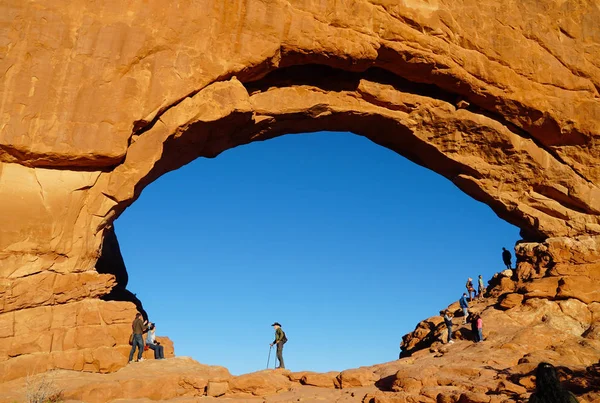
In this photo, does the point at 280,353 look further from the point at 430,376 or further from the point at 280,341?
the point at 430,376

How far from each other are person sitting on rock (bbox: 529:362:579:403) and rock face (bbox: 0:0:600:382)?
40.1ft

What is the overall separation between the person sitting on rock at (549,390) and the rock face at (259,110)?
1222 centimetres

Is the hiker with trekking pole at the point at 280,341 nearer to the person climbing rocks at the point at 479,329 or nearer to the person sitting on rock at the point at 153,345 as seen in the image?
the person sitting on rock at the point at 153,345

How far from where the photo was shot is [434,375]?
579 inches

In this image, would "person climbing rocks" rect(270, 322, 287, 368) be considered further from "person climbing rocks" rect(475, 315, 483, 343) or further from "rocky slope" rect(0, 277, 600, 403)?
"person climbing rocks" rect(475, 315, 483, 343)

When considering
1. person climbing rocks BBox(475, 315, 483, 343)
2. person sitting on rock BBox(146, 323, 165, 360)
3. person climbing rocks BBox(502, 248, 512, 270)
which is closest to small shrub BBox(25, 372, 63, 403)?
person sitting on rock BBox(146, 323, 165, 360)

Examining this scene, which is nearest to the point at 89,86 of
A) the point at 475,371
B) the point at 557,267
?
the point at 475,371

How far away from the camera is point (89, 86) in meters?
15.5

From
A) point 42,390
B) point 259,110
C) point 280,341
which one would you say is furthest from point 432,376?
point 259,110

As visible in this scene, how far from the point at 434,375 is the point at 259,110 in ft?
35.5

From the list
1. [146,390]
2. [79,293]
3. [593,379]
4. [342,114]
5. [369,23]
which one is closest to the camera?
[593,379]

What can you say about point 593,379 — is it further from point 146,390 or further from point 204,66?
point 204,66

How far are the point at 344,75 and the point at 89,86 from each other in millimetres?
9615

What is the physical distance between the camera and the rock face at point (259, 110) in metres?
14.9
